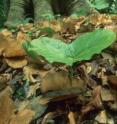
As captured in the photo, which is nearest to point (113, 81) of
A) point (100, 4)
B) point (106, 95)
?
point (106, 95)

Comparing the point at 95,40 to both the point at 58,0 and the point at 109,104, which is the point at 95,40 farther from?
the point at 58,0

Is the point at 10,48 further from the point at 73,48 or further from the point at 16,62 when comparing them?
the point at 73,48

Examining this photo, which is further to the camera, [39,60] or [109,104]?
[39,60]

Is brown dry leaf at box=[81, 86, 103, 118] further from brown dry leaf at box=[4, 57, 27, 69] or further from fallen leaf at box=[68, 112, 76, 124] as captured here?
brown dry leaf at box=[4, 57, 27, 69]

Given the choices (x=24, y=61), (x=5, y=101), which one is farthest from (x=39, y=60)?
(x=5, y=101)

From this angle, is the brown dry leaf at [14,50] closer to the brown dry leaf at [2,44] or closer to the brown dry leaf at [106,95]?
the brown dry leaf at [2,44]

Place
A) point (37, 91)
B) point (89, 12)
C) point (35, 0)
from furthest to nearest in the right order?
1. point (35, 0)
2. point (89, 12)
3. point (37, 91)
